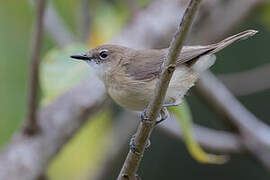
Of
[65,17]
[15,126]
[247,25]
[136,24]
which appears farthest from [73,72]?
[247,25]

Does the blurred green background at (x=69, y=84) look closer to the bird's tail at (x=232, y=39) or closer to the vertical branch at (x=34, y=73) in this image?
the vertical branch at (x=34, y=73)

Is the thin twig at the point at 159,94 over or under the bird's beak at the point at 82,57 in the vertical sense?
under

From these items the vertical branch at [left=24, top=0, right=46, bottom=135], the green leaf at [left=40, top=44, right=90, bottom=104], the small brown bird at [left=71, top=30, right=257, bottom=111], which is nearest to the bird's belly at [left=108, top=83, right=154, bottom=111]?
the small brown bird at [left=71, top=30, right=257, bottom=111]

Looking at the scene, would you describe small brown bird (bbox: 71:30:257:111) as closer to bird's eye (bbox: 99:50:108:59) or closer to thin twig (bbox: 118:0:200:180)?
bird's eye (bbox: 99:50:108:59)

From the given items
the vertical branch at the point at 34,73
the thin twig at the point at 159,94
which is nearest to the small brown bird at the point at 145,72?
the vertical branch at the point at 34,73

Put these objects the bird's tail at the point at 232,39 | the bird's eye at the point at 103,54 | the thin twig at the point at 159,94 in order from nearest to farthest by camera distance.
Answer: the thin twig at the point at 159,94
the bird's tail at the point at 232,39
the bird's eye at the point at 103,54

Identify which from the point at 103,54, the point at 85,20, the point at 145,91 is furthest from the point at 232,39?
the point at 85,20

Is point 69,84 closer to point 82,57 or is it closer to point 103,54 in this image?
point 82,57
